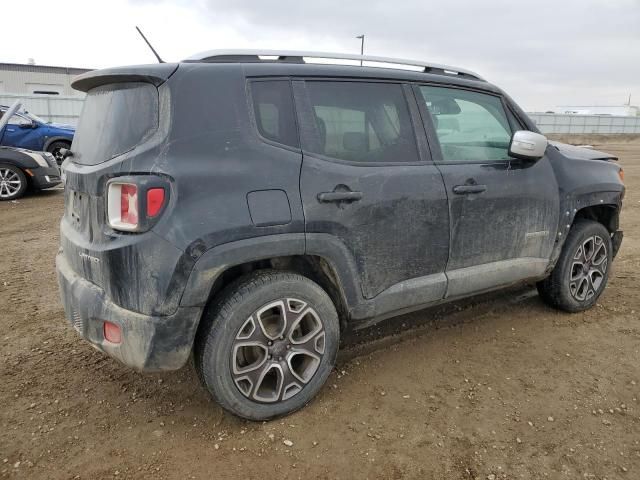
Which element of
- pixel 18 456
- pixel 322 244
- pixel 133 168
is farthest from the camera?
pixel 322 244

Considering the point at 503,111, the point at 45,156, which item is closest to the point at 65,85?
the point at 45,156

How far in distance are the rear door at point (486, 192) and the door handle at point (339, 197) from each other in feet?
2.27

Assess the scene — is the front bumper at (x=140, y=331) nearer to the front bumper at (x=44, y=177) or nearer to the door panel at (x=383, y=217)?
the door panel at (x=383, y=217)

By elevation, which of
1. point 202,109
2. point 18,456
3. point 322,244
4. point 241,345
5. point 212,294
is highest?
point 202,109

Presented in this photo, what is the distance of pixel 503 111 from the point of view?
3607 millimetres

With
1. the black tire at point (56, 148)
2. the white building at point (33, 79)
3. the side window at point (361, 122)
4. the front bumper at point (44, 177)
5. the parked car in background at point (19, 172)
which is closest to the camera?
the side window at point (361, 122)

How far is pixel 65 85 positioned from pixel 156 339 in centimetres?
3715

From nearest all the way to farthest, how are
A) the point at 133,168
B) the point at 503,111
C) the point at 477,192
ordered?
the point at 133,168 → the point at 477,192 → the point at 503,111

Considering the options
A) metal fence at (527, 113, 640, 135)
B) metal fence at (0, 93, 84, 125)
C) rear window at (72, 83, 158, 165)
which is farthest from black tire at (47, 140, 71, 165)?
metal fence at (527, 113, 640, 135)

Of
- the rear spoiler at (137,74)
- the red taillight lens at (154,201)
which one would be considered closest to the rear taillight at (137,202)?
the red taillight lens at (154,201)

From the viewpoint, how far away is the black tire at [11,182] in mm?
9609

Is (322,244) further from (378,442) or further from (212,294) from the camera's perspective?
(378,442)

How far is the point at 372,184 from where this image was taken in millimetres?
2777

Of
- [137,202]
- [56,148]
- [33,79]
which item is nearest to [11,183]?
[56,148]
